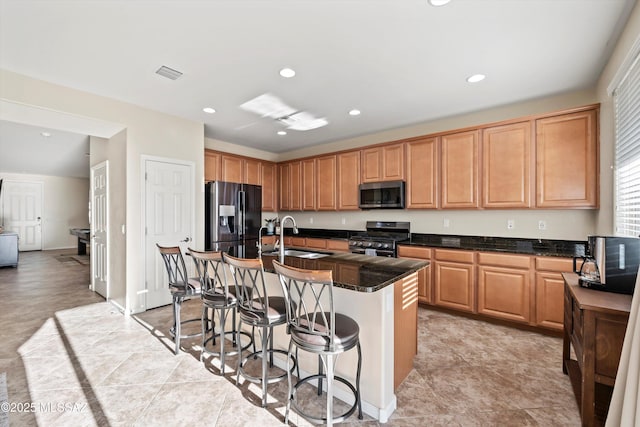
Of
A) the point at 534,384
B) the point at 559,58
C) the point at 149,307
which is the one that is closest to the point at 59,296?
the point at 149,307

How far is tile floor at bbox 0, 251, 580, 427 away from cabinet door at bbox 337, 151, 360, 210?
228 cm

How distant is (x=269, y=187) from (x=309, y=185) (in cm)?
95

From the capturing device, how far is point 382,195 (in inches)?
179

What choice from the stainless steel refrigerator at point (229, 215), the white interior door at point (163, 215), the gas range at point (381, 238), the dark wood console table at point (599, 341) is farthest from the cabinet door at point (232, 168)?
the dark wood console table at point (599, 341)

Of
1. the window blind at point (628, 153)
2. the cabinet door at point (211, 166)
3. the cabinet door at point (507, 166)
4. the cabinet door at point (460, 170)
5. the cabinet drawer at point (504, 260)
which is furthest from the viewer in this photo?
the cabinet door at point (211, 166)

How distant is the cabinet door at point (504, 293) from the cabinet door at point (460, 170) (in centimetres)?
92

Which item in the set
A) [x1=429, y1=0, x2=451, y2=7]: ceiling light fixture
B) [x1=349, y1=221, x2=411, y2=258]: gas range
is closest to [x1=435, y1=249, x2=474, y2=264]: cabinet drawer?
[x1=349, y1=221, x2=411, y2=258]: gas range

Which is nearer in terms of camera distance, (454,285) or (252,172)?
(454,285)

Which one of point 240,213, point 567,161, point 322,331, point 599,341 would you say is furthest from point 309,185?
point 599,341

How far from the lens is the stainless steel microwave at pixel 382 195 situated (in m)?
4.35

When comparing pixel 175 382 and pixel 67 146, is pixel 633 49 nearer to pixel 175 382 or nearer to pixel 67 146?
pixel 175 382

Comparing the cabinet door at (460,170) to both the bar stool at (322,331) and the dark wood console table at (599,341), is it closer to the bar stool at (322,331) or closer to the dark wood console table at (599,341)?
the dark wood console table at (599,341)

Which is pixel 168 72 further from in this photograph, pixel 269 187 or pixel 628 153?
pixel 628 153

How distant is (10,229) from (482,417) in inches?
508
